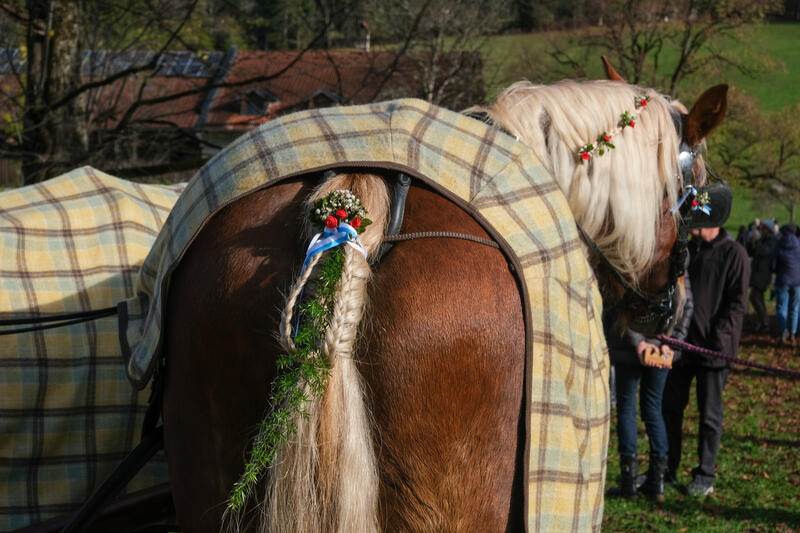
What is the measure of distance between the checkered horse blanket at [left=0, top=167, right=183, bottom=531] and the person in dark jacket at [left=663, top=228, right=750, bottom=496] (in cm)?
471

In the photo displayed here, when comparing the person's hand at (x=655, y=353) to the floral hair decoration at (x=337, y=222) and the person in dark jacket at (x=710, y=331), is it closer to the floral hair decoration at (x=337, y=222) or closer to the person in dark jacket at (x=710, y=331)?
the person in dark jacket at (x=710, y=331)

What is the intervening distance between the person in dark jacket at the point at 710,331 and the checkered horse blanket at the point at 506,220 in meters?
4.46

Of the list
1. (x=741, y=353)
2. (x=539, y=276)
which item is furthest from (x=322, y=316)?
(x=741, y=353)

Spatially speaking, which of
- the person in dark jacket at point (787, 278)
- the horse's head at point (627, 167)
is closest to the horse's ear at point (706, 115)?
the horse's head at point (627, 167)

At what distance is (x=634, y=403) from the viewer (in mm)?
5586

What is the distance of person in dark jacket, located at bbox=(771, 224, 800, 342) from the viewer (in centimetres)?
1213

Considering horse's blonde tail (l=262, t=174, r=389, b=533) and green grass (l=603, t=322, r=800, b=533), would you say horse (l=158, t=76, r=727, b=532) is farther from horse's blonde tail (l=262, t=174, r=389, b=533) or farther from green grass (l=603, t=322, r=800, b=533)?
green grass (l=603, t=322, r=800, b=533)

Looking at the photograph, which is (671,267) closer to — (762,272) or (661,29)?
(762,272)

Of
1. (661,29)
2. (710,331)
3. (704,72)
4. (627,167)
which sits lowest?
(710,331)

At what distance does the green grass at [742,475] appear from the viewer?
5324 millimetres

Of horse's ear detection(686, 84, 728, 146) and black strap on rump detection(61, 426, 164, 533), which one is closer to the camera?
black strap on rump detection(61, 426, 164, 533)

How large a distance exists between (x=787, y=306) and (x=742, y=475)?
762cm

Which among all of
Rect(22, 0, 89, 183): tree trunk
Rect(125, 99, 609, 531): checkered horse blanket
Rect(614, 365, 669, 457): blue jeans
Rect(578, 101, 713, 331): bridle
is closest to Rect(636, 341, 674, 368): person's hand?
Rect(614, 365, 669, 457): blue jeans

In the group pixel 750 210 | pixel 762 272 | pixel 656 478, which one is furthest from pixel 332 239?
pixel 750 210
